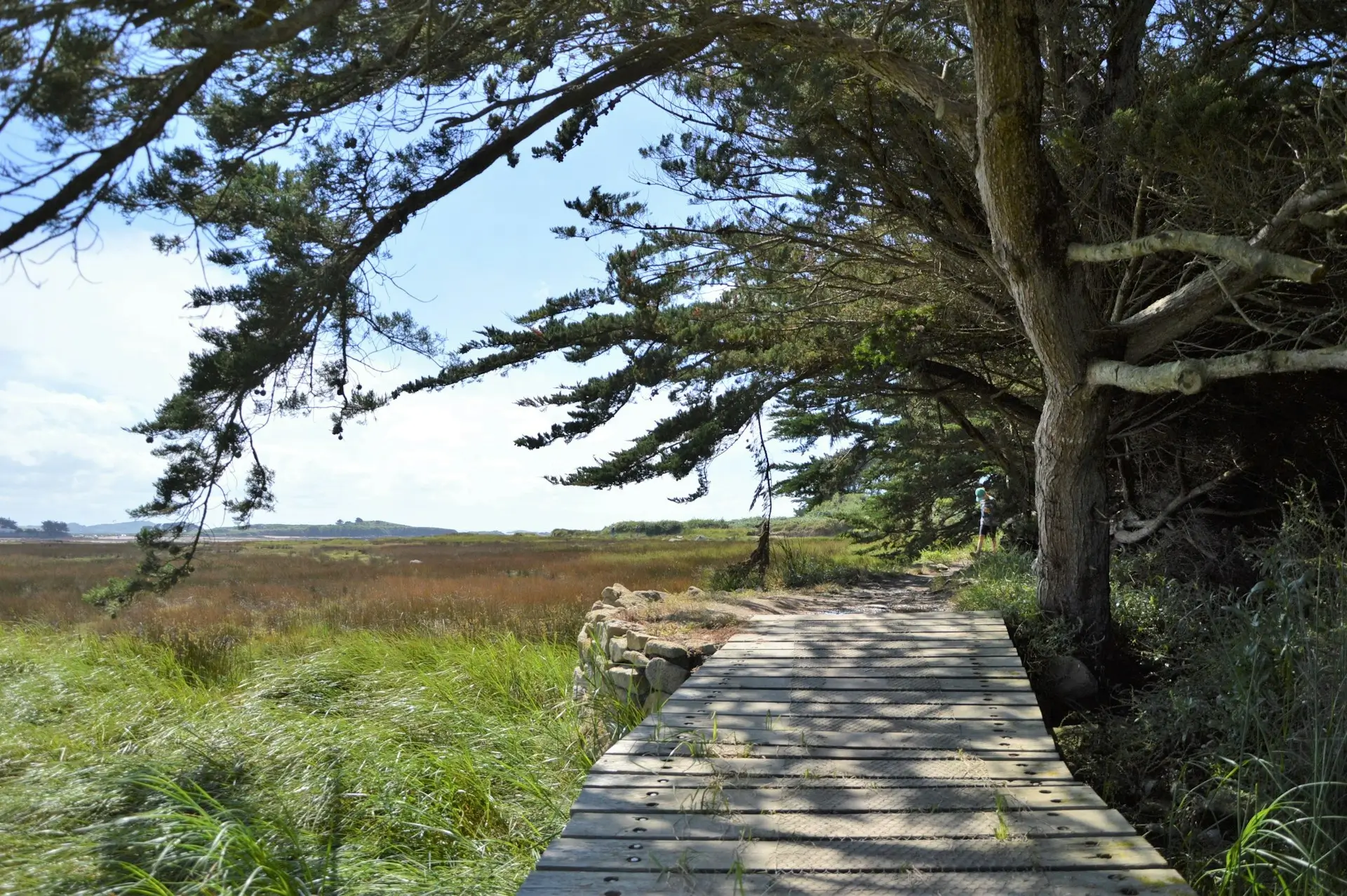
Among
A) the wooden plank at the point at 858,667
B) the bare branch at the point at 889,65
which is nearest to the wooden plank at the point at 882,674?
the wooden plank at the point at 858,667

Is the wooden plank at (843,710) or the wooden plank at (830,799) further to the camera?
the wooden plank at (843,710)

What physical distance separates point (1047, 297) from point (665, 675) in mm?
3567

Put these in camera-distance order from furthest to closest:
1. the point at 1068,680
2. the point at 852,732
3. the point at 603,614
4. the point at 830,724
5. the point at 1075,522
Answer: the point at 603,614, the point at 1075,522, the point at 1068,680, the point at 830,724, the point at 852,732

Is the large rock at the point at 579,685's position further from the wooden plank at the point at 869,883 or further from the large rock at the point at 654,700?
the wooden plank at the point at 869,883

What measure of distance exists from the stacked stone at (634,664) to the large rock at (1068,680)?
2431 mm

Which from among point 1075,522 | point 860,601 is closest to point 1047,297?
point 1075,522

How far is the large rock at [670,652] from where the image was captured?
241 inches

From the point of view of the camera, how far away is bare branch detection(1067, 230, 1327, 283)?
4.23 meters

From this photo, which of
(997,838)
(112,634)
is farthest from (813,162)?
(112,634)

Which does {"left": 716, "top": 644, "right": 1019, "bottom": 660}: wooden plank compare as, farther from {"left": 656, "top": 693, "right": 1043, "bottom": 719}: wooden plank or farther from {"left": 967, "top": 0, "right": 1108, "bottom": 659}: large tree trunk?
{"left": 967, "top": 0, "right": 1108, "bottom": 659}: large tree trunk

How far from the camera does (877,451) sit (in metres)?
14.3

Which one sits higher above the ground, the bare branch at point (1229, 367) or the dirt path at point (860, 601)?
the bare branch at point (1229, 367)

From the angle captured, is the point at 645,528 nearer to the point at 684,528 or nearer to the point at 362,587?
the point at 684,528

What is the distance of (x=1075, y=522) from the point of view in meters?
6.95
